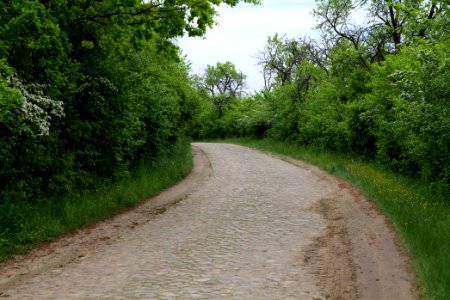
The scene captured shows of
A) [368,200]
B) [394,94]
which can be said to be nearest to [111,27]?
[368,200]

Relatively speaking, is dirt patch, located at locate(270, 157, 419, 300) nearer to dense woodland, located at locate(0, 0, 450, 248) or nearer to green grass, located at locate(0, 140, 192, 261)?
dense woodland, located at locate(0, 0, 450, 248)

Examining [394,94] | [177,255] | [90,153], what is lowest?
[177,255]

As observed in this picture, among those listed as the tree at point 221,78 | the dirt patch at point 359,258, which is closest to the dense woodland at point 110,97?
the dirt patch at point 359,258

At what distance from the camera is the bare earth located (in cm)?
659

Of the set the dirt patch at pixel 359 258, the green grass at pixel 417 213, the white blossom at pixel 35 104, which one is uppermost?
the white blossom at pixel 35 104

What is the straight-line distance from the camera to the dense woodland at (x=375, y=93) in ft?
40.6

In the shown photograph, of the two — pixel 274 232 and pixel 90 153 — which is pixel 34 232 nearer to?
pixel 90 153

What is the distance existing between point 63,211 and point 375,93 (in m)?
14.1

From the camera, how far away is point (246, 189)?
16266 mm

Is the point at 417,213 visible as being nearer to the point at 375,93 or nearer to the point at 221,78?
the point at 375,93

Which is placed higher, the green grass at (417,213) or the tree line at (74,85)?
the tree line at (74,85)

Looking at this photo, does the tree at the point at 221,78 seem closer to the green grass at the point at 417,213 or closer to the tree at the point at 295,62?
the tree at the point at 295,62

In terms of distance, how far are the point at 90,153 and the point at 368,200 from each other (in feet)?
26.4

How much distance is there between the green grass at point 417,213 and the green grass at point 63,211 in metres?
6.97
